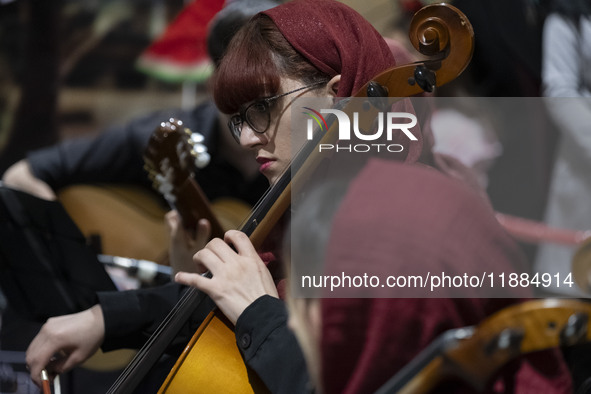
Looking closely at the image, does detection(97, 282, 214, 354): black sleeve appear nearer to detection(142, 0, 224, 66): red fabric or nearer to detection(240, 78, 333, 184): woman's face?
detection(240, 78, 333, 184): woman's face

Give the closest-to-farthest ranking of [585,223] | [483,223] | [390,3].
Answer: [483,223], [585,223], [390,3]

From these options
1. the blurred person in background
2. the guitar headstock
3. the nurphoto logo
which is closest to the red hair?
the nurphoto logo

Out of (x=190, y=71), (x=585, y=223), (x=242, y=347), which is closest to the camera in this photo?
(x=242, y=347)

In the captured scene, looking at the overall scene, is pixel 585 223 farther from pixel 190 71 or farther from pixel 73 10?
pixel 73 10

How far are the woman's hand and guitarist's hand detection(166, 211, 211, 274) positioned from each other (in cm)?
35

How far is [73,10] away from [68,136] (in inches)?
22.2

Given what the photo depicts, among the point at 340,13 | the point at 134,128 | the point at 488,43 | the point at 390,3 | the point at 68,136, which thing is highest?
the point at 340,13

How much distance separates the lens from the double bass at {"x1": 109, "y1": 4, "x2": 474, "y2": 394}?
1.18 m

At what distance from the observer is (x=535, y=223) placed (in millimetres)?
2348

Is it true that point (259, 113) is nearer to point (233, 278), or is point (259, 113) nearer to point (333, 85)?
point (333, 85)

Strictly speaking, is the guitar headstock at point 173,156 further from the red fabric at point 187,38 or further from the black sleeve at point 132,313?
the red fabric at point 187,38

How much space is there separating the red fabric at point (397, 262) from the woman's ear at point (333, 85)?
0.53 meters

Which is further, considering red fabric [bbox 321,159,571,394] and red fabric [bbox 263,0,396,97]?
red fabric [bbox 263,0,396,97]

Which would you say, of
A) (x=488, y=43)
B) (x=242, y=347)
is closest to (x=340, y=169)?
(x=242, y=347)
